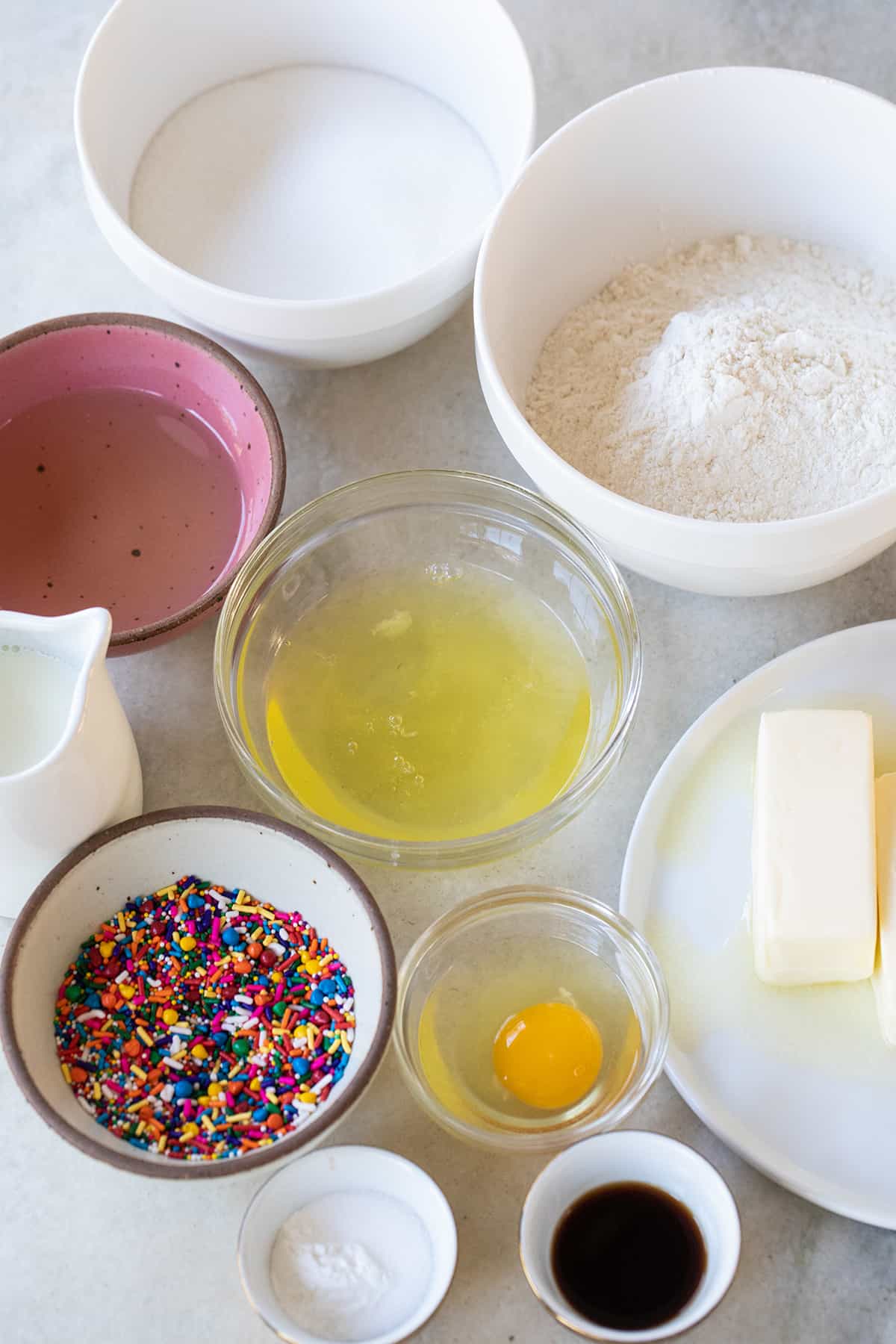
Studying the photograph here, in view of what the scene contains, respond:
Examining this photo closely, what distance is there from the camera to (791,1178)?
129 cm

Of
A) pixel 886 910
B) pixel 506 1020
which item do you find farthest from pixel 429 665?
pixel 886 910

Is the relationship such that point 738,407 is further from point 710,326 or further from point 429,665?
point 429,665

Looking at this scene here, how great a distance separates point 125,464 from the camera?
1.55 m

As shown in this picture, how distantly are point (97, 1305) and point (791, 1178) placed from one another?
25.7 inches

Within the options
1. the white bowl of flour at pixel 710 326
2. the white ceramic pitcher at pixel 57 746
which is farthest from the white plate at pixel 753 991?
the white ceramic pitcher at pixel 57 746

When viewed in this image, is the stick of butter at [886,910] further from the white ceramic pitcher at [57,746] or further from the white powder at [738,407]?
the white ceramic pitcher at [57,746]

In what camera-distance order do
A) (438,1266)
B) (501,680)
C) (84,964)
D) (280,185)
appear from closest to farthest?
1. (438,1266)
2. (84,964)
3. (501,680)
4. (280,185)

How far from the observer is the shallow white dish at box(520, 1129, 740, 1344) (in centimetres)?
120

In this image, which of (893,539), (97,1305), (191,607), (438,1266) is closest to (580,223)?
(893,539)

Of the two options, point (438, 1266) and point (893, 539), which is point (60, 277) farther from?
point (438, 1266)

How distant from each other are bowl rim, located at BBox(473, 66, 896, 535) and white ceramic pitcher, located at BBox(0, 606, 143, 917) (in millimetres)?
429

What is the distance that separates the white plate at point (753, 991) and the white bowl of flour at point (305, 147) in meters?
0.55

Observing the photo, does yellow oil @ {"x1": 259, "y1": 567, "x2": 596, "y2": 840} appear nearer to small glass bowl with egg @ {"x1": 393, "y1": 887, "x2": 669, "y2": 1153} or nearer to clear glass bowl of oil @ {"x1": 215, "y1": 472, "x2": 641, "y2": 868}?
clear glass bowl of oil @ {"x1": 215, "y1": 472, "x2": 641, "y2": 868}

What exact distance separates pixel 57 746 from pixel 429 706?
400mm
